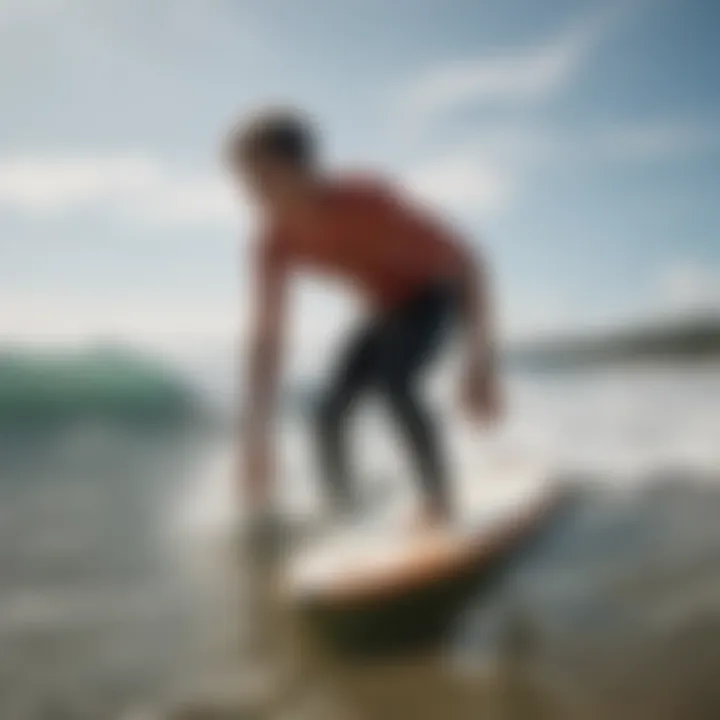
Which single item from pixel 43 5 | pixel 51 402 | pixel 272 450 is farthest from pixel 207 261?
pixel 51 402

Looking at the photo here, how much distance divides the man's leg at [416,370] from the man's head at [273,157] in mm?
252

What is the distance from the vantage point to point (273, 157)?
1.29 metres

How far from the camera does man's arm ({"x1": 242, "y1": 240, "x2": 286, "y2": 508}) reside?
1351 millimetres

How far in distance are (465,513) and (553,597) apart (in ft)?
0.63

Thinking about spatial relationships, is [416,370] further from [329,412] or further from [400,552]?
[400,552]

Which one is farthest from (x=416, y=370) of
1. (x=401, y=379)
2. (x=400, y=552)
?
(x=400, y=552)

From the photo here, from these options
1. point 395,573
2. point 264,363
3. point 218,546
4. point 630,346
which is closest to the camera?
point 395,573

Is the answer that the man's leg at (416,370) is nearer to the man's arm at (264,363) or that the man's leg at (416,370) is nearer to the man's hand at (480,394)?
the man's hand at (480,394)

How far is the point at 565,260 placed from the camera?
1.55 metres

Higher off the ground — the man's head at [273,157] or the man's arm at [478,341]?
the man's head at [273,157]

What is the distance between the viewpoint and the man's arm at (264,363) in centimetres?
135

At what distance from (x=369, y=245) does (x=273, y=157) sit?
0.64 ft

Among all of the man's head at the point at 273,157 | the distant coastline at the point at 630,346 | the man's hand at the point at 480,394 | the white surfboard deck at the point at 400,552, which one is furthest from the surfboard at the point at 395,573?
the man's head at the point at 273,157

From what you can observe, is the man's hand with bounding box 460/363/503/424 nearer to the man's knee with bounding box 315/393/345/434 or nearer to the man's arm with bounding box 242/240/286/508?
the man's knee with bounding box 315/393/345/434
